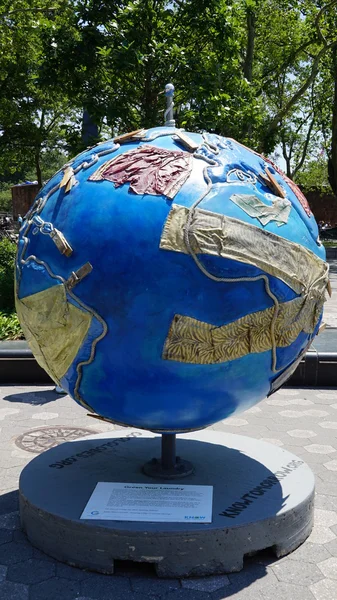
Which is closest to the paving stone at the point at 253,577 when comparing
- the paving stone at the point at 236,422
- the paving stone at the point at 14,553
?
the paving stone at the point at 14,553

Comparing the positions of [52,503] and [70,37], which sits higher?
[70,37]

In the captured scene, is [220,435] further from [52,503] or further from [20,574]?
[20,574]

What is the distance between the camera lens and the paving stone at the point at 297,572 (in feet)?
11.8

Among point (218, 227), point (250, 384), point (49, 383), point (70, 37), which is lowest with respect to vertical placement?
point (49, 383)

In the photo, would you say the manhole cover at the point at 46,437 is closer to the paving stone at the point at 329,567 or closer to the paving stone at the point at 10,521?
the paving stone at the point at 10,521

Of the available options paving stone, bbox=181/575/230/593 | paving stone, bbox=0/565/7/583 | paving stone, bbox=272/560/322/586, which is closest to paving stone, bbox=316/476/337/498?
paving stone, bbox=272/560/322/586

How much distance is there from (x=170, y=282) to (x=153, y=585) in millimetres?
1582

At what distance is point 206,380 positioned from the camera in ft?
11.7

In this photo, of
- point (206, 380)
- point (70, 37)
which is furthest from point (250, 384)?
point (70, 37)

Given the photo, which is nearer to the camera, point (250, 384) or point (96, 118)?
point (250, 384)

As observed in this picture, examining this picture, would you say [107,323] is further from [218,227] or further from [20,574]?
[20,574]

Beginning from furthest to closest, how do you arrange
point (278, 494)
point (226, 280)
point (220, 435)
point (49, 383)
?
point (49, 383), point (220, 435), point (278, 494), point (226, 280)

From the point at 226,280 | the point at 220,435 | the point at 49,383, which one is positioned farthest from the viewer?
the point at 49,383

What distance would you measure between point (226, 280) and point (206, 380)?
546 mm
